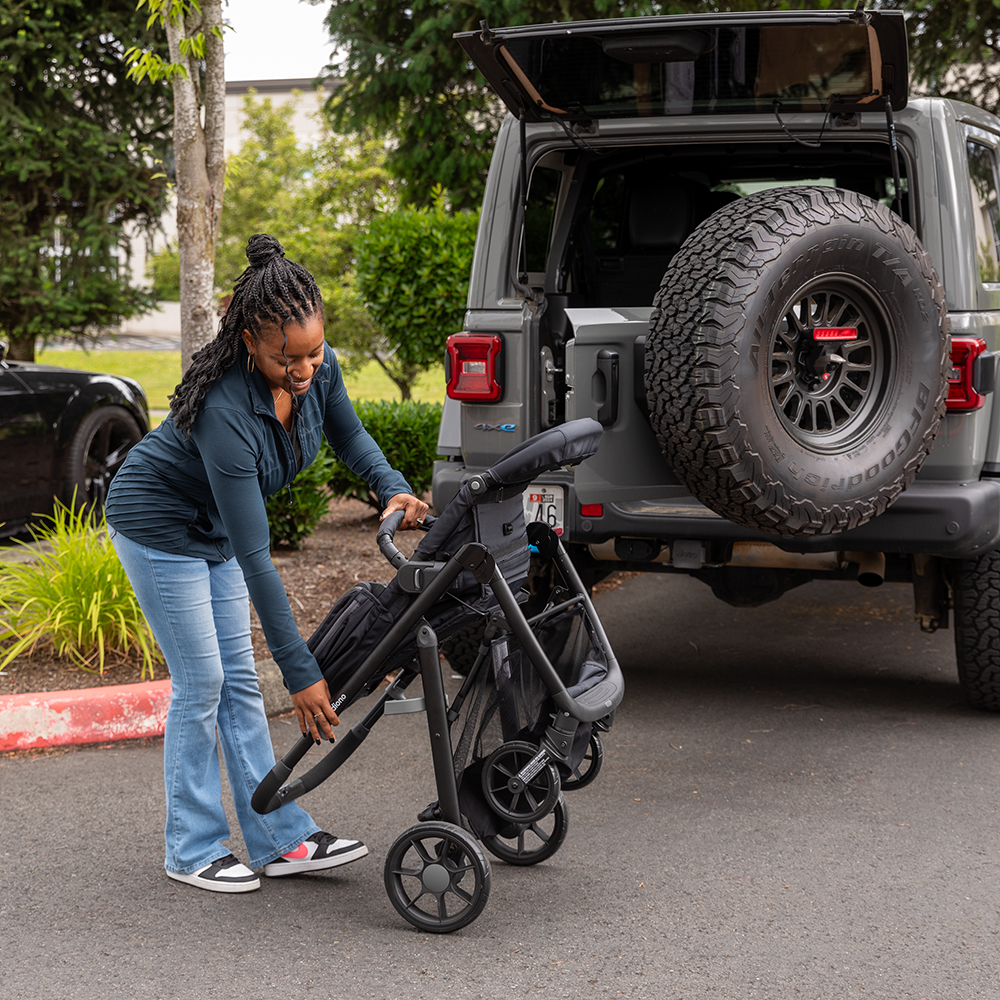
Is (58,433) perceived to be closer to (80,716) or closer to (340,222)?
(80,716)

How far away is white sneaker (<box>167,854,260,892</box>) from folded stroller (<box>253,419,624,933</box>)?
0.24m

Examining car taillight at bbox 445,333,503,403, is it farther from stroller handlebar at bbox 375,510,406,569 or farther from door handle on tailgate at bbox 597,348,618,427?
stroller handlebar at bbox 375,510,406,569

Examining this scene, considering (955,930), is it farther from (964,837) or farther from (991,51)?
A: (991,51)

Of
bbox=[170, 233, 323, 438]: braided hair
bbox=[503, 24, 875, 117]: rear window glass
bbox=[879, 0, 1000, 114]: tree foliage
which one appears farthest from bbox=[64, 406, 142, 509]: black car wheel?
bbox=[879, 0, 1000, 114]: tree foliage

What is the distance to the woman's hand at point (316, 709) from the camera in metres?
2.86

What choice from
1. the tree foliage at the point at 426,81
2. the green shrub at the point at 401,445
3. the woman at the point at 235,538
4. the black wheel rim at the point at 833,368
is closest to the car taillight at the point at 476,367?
the black wheel rim at the point at 833,368

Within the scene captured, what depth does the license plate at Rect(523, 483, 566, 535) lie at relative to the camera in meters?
4.39

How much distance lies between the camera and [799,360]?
3.90 meters

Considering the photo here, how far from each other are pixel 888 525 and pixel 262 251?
7.68ft

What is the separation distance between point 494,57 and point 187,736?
2.51 m

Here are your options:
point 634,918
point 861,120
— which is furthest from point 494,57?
point 634,918

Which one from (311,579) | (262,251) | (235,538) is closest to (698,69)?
(262,251)

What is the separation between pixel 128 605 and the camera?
16.2 feet

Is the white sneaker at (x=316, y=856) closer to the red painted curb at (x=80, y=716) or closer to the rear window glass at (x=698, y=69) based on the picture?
the red painted curb at (x=80, y=716)
